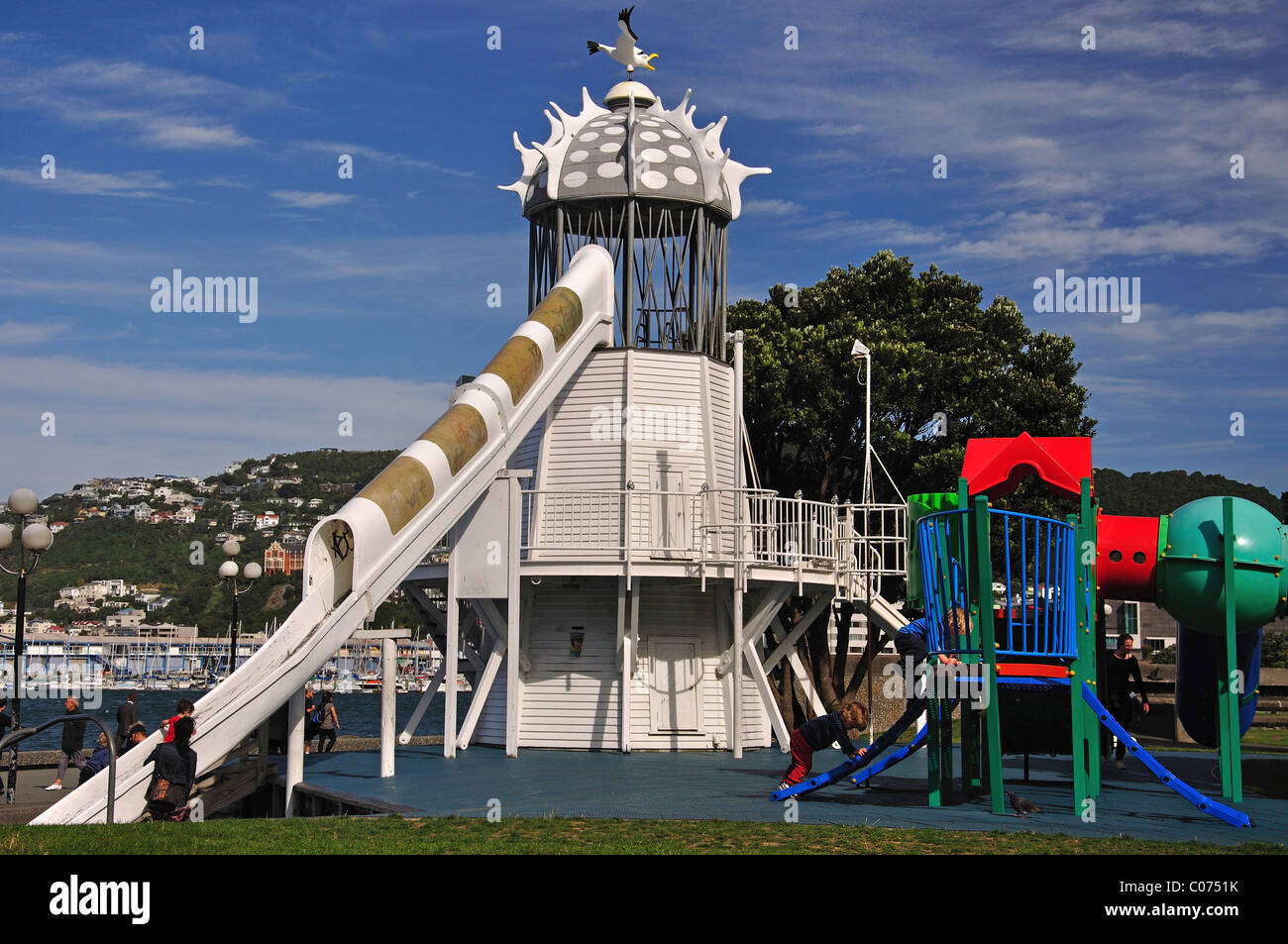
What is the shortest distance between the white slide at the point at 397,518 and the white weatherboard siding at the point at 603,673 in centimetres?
370

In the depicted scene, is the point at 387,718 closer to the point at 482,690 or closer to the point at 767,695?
the point at 482,690

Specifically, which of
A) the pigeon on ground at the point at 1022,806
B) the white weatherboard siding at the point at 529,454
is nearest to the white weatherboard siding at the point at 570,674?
the white weatherboard siding at the point at 529,454

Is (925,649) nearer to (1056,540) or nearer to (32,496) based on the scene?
(1056,540)

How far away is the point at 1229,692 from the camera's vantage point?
17.8 metres

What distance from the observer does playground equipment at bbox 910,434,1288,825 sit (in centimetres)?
1634

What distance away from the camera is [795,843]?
1312 centimetres

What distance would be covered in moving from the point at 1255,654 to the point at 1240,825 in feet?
17.2

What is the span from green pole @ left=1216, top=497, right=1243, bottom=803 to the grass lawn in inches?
187

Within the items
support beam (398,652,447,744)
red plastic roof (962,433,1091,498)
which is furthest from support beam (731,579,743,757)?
red plastic roof (962,433,1091,498)

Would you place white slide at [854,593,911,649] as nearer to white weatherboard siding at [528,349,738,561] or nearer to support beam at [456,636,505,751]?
white weatherboard siding at [528,349,738,561]

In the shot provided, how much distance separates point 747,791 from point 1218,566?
22.8ft

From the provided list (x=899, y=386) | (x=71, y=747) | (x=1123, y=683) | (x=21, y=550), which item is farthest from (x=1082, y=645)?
(x=899, y=386)
